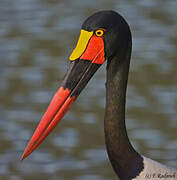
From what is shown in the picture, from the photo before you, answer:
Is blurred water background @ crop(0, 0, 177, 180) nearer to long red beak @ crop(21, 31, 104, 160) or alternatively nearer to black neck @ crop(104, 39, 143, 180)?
black neck @ crop(104, 39, 143, 180)

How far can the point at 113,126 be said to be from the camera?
200 inches

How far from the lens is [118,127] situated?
5078 millimetres

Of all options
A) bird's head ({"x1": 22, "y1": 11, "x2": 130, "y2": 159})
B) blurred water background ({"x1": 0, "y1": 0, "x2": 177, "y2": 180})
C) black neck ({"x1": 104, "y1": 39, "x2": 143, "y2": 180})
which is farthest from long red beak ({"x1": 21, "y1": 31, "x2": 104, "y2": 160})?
blurred water background ({"x1": 0, "y1": 0, "x2": 177, "y2": 180})

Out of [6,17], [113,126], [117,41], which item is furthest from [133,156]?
[6,17]

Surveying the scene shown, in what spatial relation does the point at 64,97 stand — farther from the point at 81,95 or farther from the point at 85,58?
the point at 81,95

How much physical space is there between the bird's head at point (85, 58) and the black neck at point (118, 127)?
0.58ft

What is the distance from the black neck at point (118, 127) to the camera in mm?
5051

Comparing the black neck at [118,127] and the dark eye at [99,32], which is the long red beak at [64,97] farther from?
the black neck at [118,127]

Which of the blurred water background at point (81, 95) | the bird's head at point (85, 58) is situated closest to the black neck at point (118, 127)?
the bird's head at point (85, 58)

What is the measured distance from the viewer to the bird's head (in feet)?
15.9

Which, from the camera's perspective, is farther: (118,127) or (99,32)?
(118,127)

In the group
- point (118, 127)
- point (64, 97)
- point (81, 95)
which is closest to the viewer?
point (64, 97)

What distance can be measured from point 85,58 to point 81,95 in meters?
3.87

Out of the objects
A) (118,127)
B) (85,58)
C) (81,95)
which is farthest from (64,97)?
(81,95)
